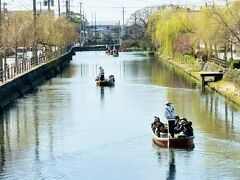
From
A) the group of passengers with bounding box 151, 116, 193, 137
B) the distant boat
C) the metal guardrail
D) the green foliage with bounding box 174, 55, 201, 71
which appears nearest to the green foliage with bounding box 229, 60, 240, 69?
the green foliage with bounding box 174, 55, 201, 71

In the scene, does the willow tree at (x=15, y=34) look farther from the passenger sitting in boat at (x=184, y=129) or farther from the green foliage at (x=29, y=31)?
the passenger sitting in boat at (x=184, y=129)

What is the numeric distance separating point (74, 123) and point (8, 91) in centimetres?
963

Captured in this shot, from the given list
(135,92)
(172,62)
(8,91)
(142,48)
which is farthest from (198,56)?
(142,48)

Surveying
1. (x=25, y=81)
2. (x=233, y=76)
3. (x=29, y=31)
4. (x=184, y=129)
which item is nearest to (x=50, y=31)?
(x=29, y=31)

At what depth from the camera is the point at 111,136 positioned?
2836cm

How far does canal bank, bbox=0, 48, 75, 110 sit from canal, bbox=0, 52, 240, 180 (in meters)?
0.65

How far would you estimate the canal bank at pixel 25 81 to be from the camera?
128 ft

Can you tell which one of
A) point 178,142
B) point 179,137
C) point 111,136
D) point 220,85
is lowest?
point 111,136

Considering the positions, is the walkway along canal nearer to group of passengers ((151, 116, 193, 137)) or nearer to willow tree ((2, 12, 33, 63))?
willow tree ((2, 12, 33, 63))

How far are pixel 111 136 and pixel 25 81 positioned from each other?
21319mm

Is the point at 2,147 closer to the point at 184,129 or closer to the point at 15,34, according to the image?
the point at 184,129

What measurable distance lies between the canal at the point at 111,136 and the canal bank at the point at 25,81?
650mm

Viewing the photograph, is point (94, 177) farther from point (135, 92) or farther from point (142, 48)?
point (142, 48)

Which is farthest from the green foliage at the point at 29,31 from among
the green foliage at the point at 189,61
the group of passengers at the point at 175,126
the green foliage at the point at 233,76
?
the group of passengers at the point at 175,126
